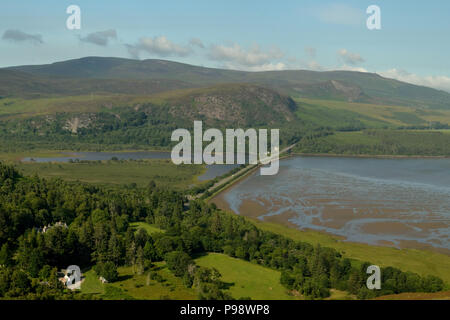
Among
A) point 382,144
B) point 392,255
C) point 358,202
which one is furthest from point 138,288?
point 382,144

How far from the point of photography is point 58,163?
402 feet

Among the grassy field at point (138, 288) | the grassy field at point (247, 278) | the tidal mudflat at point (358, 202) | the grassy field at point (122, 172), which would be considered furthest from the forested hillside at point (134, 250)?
the grassy field at point (122, 172)

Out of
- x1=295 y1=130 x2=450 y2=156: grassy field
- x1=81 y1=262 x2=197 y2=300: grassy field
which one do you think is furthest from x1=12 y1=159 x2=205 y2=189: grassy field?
x1=295 y1=130 x2=450 y2=156: grassy field

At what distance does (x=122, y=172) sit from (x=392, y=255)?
244 ft

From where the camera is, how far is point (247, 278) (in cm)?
4016

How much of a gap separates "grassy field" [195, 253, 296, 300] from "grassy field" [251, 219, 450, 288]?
1265cm

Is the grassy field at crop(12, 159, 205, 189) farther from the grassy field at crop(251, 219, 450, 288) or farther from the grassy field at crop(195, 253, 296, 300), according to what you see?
the grassy field at crop(195, 253, 296, 300)

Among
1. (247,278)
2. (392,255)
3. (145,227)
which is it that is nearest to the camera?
(247,278)

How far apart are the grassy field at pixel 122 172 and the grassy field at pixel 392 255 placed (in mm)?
41860

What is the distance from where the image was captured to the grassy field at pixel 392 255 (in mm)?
46763

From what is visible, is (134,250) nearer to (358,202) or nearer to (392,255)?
(392,255)

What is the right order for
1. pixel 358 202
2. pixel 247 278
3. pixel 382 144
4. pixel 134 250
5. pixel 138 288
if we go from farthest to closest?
1. pixel 382 144
2. pixel 358 202
3. pixel 134 250
4. pixel 247 278
5. pixel 138 288

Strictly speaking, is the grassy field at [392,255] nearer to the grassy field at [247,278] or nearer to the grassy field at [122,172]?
the grassy field at [247,278]

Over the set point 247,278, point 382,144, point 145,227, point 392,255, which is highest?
point 382,144
